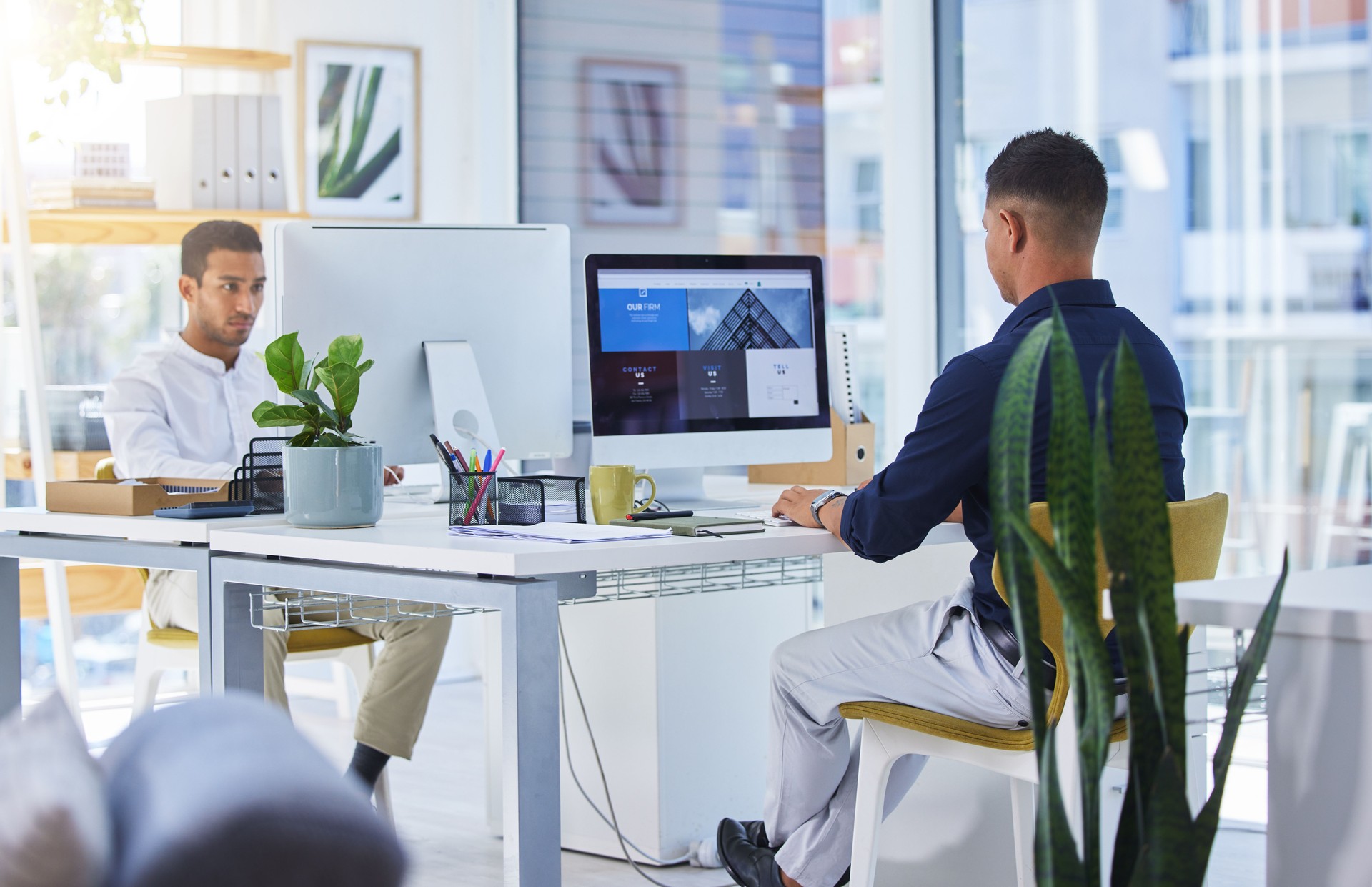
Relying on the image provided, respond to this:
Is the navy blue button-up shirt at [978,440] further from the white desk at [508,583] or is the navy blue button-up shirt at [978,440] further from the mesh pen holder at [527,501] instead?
the mesh pen holder at [527,501]

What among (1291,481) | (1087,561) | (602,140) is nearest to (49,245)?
(602,140)

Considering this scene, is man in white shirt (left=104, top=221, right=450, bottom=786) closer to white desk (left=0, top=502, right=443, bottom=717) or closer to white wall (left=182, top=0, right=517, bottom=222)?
white desk (left=0, top=502, right=443, bottom=717)

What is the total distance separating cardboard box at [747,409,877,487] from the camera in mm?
2646

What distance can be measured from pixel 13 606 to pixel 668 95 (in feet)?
8.39

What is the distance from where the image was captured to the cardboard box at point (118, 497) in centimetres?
206

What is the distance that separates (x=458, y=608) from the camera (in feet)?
6.28

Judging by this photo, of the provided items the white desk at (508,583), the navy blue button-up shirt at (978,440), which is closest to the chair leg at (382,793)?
the white desk at (508,583)

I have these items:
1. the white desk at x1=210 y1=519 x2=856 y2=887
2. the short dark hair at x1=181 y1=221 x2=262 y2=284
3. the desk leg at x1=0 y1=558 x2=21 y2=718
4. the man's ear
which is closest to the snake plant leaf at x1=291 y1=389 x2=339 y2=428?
the white desk at x1=210 y1=519 x2=856 y2=887

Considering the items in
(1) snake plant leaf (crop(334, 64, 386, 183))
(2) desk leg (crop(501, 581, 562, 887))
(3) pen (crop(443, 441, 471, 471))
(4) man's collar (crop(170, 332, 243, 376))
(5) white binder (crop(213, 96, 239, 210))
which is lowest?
(2) desk leg (crop(501, 581, 562, 887))

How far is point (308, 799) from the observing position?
0.72 m

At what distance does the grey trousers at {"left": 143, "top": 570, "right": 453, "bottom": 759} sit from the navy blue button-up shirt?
1.05 m

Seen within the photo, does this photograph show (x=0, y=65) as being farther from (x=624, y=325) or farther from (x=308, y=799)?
(x=308, y=799)

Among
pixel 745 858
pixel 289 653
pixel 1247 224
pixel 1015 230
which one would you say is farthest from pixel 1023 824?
pixel 1247 224

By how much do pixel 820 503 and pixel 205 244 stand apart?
1.85 meters
